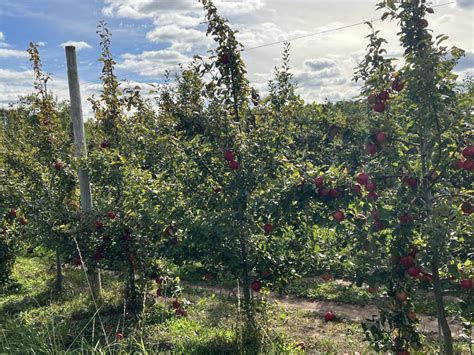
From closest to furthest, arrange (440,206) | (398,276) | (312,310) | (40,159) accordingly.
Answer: (440,206), (398,276), (312,310), (40,159)

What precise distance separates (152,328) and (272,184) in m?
2.25

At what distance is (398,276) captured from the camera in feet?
8.63

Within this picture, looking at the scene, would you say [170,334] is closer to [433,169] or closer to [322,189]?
[322,189]

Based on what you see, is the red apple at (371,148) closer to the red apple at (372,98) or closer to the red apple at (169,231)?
the red apple at (372,98)

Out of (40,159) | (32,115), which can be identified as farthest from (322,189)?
(32,115)

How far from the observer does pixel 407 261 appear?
2.59 meters

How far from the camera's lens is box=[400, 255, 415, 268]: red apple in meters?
A: 2.59

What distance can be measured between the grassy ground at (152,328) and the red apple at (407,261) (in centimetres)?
96

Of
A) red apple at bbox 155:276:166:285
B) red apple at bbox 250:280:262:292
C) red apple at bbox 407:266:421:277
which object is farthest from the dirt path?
red apple at bbox 407:266:421:277

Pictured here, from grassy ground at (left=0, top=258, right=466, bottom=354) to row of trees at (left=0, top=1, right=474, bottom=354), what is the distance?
0.27 metres

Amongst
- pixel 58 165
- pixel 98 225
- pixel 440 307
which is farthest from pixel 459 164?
pixel 58 165

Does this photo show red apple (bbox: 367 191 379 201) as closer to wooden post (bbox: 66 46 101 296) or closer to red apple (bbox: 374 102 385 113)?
red apple (bbox: 374 102 385 113)

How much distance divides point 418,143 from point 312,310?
3.21m

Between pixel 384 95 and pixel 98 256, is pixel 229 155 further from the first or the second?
pixel 98 256
